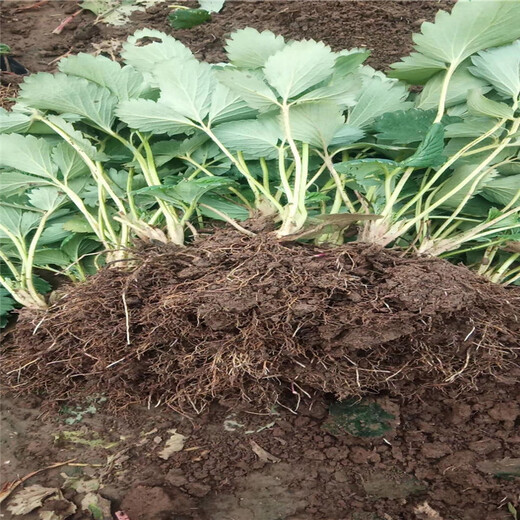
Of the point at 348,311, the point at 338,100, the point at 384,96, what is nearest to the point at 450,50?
the point at 384,96

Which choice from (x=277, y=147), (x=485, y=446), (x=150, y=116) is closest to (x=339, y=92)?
(x=277, y=147)

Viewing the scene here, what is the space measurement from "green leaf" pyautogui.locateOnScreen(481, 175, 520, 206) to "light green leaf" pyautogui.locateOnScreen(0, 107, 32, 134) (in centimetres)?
109

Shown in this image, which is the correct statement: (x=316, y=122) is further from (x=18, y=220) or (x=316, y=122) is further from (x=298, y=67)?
(x=18, y=220)

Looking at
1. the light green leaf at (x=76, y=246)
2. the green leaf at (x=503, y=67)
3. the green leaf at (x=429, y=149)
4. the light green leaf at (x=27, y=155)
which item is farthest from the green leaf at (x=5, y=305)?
the green leaf at (x=503, y=67)

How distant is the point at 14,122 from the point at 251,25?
3.17 ft

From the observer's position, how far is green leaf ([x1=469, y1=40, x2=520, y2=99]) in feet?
4.24

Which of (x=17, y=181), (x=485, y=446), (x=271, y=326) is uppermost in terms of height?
(x=17, y=181)

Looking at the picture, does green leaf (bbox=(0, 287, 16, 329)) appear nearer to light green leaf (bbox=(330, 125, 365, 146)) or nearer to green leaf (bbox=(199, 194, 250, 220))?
green leaf (bbox=(199, 194, 250, 220))

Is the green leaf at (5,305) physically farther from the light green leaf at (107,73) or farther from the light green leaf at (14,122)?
the light green leaf at (107,73)

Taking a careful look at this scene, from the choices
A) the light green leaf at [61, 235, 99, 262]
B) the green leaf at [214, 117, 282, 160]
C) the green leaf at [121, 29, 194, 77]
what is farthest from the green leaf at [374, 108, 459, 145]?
the light green leaf at [61, 235, 99, 262]

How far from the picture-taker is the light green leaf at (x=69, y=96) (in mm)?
1361

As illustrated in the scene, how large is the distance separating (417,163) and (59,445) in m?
0.94

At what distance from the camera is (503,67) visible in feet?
4.26

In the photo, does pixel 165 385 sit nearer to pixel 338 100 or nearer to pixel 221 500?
pixel 221 500
